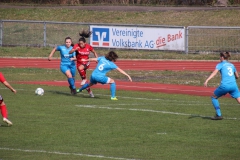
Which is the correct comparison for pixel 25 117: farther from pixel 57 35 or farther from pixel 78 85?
pixel 57 35

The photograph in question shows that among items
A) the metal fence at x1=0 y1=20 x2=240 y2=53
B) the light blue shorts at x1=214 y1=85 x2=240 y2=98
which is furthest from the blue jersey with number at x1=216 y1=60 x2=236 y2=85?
the metal fence at x1=0 y1=20 x2=240 y2=53

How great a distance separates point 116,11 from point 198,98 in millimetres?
34421

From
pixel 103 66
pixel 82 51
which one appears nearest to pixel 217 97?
pixel 103 66

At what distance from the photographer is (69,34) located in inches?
1700

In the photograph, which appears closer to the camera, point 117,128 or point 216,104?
point 117,128

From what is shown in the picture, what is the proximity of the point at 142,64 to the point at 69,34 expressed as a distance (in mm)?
9401

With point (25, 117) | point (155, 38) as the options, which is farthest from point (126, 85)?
point (155, 38)

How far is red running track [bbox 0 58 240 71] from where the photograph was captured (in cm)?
Result: 3350

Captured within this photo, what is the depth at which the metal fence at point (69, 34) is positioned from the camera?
38750 millimetres

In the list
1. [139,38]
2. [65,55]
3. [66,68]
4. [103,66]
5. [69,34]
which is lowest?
[66,68]

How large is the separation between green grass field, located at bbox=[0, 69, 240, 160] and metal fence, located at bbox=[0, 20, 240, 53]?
54.5 ft

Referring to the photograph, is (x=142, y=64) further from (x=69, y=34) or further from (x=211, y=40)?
(x=69, y=34)

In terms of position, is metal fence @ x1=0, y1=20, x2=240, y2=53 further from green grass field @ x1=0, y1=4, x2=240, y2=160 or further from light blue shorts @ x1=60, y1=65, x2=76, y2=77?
light blue shorts @ x1=60, y1=65, x2=76, y2=77

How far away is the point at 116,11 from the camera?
5594 cm
